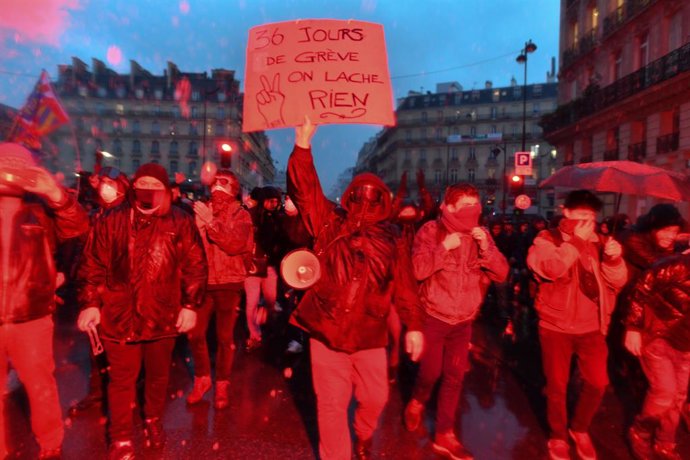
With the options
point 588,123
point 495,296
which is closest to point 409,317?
point 495,296

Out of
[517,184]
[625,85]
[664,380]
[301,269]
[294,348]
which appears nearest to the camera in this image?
[301,269]

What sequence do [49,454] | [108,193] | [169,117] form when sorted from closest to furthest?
1. [49,454]
2. [108,193]
3. [169,117]

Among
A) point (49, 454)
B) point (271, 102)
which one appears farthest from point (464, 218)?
point (49, 454)

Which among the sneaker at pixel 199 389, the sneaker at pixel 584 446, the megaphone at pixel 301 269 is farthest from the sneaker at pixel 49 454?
the sneaker at pixel 584 446

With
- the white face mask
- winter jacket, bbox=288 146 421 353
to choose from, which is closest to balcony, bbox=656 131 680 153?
winter jacket, bbox=288 146 421 353

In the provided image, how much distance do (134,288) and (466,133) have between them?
8536cm

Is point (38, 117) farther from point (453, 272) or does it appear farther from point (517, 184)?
point (517, 184)

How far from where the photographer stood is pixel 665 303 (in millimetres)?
3717

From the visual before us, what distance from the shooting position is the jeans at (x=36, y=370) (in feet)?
10.2

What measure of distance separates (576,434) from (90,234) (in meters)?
3.64

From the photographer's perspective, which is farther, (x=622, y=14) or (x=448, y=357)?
(x=622, y=14)

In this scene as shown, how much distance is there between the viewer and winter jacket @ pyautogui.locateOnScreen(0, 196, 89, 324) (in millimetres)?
3043

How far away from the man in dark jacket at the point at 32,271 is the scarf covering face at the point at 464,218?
245cm

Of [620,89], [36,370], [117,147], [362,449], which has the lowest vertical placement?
[362,449]
